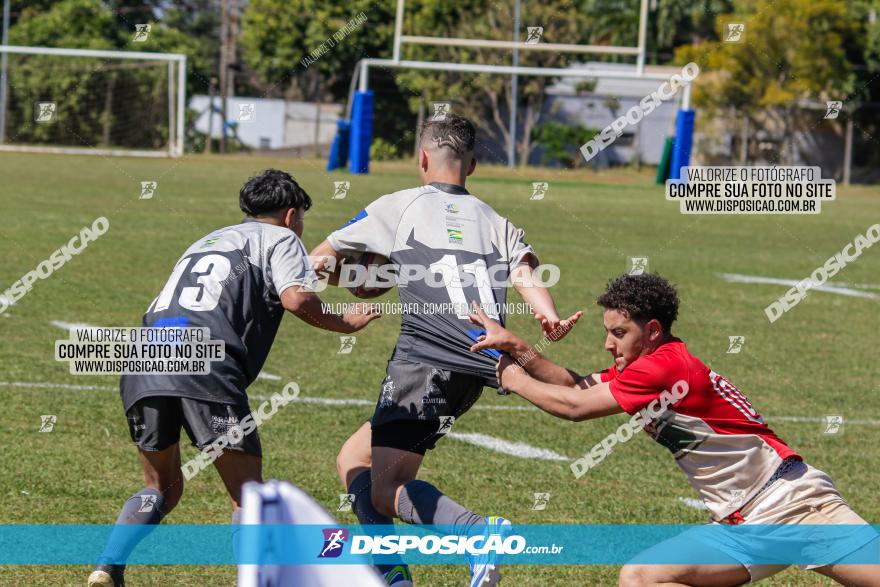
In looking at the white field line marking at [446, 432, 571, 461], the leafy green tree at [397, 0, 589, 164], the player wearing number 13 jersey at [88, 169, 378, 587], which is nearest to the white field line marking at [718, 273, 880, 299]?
the white field line marking at [446, 432, 571, 461]

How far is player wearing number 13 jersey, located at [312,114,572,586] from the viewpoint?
5.04 meters

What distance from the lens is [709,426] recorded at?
15.5 ft

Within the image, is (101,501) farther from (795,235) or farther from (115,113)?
(115,113)

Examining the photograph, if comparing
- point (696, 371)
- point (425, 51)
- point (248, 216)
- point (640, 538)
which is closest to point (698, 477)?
point (696, 371)

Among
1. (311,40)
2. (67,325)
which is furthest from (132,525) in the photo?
(311,40)

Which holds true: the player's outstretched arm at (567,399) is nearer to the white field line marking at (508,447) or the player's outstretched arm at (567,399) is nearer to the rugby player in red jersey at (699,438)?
the rugby player in red jersey at (699,438)

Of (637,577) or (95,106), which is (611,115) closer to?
(95,106)

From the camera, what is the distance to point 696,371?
4.71 meters

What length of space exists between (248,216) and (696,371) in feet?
6.61

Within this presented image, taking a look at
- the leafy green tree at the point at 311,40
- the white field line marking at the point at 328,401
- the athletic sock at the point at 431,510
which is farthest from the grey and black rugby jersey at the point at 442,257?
the leafy green tree at the point at 311,40

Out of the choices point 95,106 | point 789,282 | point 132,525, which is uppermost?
point 132,525

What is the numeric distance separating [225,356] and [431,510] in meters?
1.01

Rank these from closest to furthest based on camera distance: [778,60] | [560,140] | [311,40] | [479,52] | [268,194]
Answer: [268,194] < [479,52] < [778,60] < [560,140] < [311,40]

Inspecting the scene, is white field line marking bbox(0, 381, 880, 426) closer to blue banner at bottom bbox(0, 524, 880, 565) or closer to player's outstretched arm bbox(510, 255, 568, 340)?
blue banner at bottom bbox(0, 524, 880, 565)
